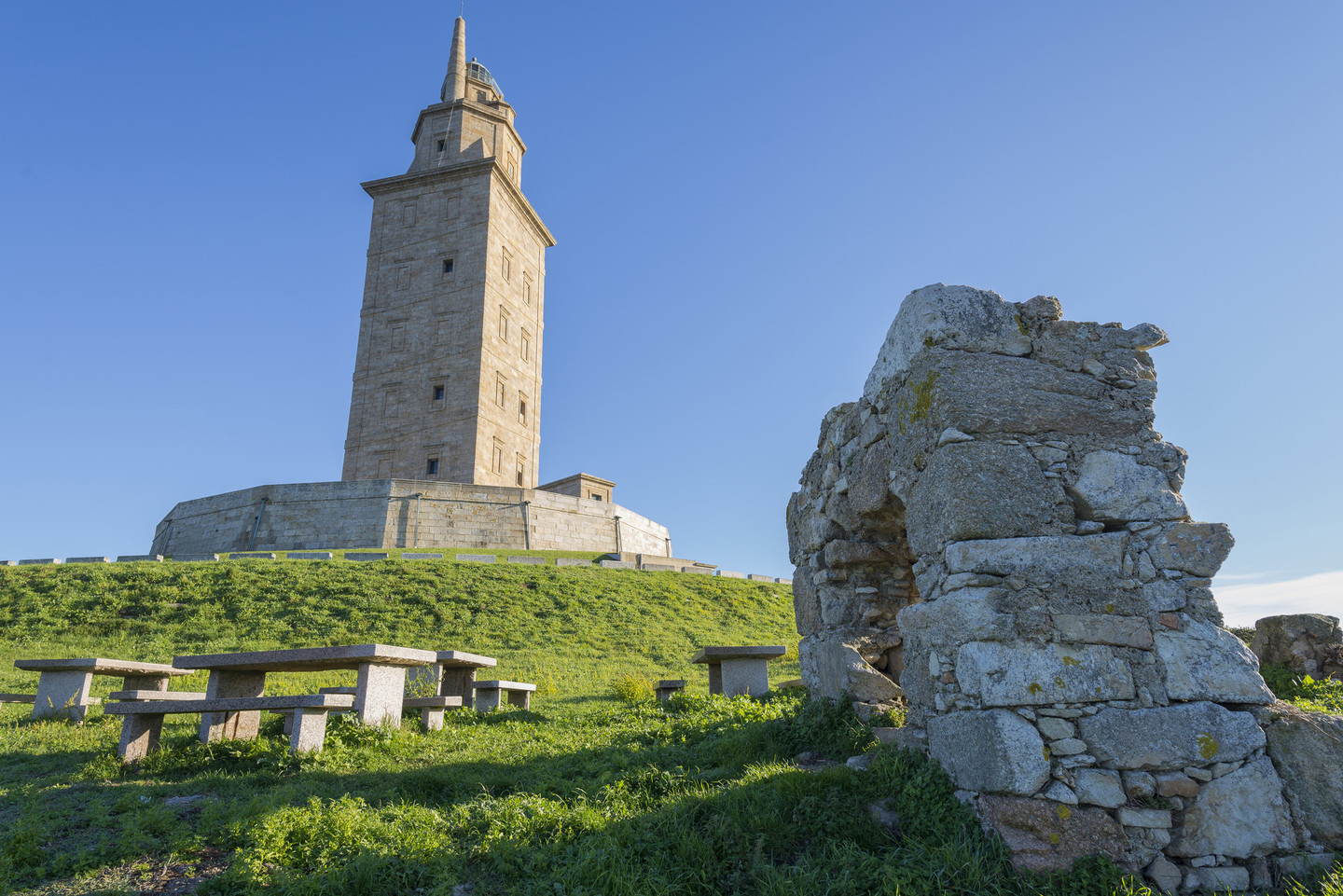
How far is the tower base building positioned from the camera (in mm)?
25938

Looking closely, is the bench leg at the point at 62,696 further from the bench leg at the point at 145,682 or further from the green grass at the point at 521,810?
the bench leg at the point at 145,682

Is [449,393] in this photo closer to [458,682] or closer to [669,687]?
[458,682]

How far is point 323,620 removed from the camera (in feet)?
47.9

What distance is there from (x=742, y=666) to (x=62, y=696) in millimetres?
7041

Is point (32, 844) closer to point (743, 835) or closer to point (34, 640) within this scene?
point (743, 835)

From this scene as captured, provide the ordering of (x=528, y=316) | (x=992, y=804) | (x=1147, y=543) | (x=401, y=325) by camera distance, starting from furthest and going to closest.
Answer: (x=528, y=316) < (x=401, y=325) < (x=1147, y=543) < (x=992, y=804)

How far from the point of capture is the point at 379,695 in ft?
20.7

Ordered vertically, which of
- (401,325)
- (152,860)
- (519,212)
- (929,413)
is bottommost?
(152,860)

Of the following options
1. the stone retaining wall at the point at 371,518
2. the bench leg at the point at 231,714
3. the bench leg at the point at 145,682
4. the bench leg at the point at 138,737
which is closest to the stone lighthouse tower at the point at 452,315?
the stone retaining wall at the point at 371,518

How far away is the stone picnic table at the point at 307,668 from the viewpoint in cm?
587

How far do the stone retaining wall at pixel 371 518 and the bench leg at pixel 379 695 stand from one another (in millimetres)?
19770

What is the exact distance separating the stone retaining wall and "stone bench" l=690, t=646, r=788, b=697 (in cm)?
1873

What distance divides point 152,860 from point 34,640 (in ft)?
42.1

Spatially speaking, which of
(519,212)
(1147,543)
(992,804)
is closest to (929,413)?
(1147,543)
